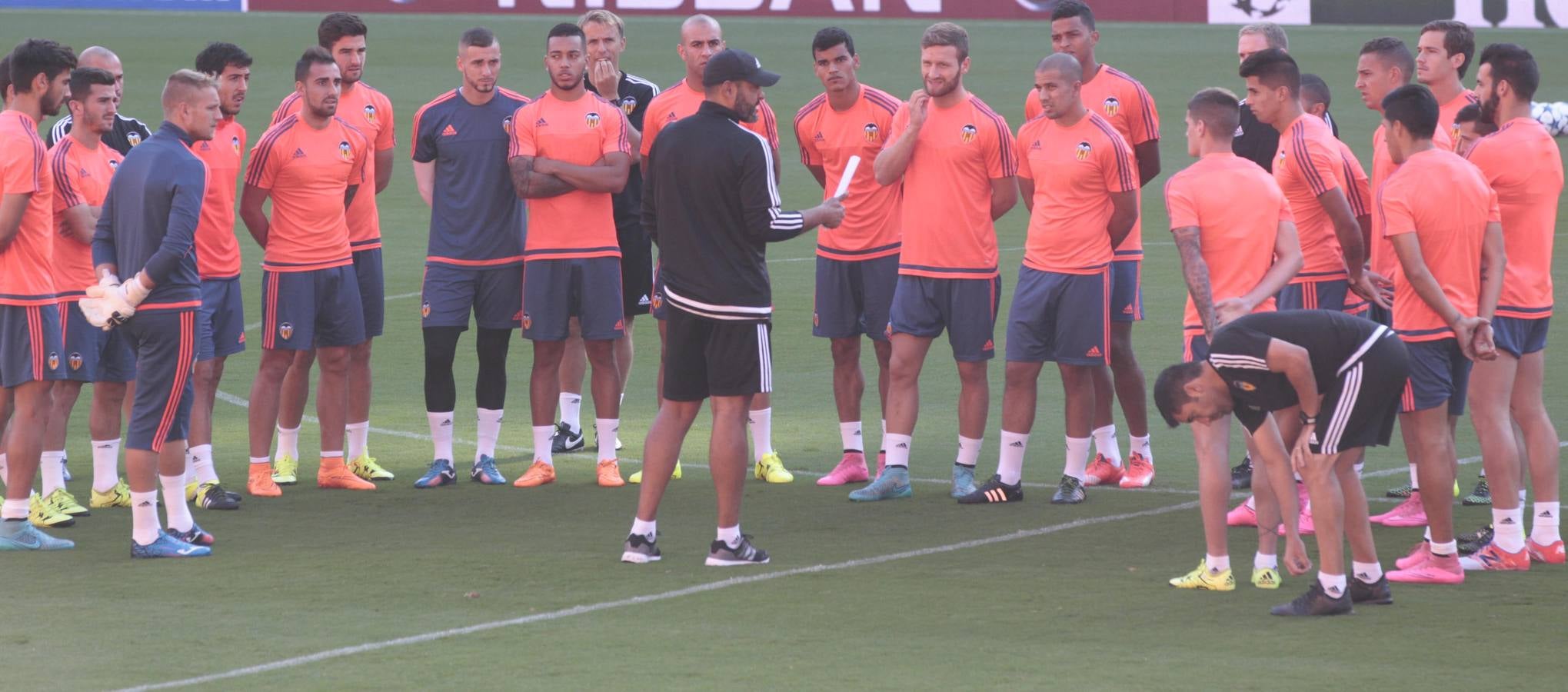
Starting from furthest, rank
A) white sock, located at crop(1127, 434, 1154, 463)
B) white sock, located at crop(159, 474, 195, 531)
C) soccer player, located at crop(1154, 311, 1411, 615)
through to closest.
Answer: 1. white sock, located at crop(1127, 434, 1154, 463)
2. white sock, located at crop(159, 474, 195, 531)
3. soccer player, located at crop(1154, 311, 1411, 615)

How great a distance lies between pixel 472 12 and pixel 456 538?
29.7m

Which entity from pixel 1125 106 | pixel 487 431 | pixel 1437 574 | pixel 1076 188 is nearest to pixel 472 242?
pixel 487 431

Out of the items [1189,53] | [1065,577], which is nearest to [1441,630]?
[1065,577]

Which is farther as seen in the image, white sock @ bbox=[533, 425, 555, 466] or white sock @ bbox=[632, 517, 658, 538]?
white sock @ bbox=[533, 425, 555, 466]

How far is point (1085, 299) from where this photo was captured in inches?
360

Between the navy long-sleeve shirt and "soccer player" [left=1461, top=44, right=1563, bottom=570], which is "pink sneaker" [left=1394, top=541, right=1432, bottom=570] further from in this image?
the navy long-sleeve shirt

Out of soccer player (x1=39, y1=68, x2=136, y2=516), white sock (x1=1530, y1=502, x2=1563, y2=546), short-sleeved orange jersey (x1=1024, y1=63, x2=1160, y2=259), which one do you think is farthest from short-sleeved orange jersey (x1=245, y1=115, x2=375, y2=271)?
white sock (x1=1530, y1=502, x2=1563, y2=546)

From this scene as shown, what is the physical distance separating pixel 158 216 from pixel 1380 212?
497 cm

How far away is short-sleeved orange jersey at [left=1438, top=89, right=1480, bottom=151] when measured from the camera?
8.71m

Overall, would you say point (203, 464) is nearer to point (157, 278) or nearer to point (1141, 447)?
point (157, 278)

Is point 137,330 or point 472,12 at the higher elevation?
point 472,12

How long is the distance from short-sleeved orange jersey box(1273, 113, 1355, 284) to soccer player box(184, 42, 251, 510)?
4.94m

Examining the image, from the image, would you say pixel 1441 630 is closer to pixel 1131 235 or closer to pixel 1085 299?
pixel 1085 299

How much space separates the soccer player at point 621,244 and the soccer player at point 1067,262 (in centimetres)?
246
